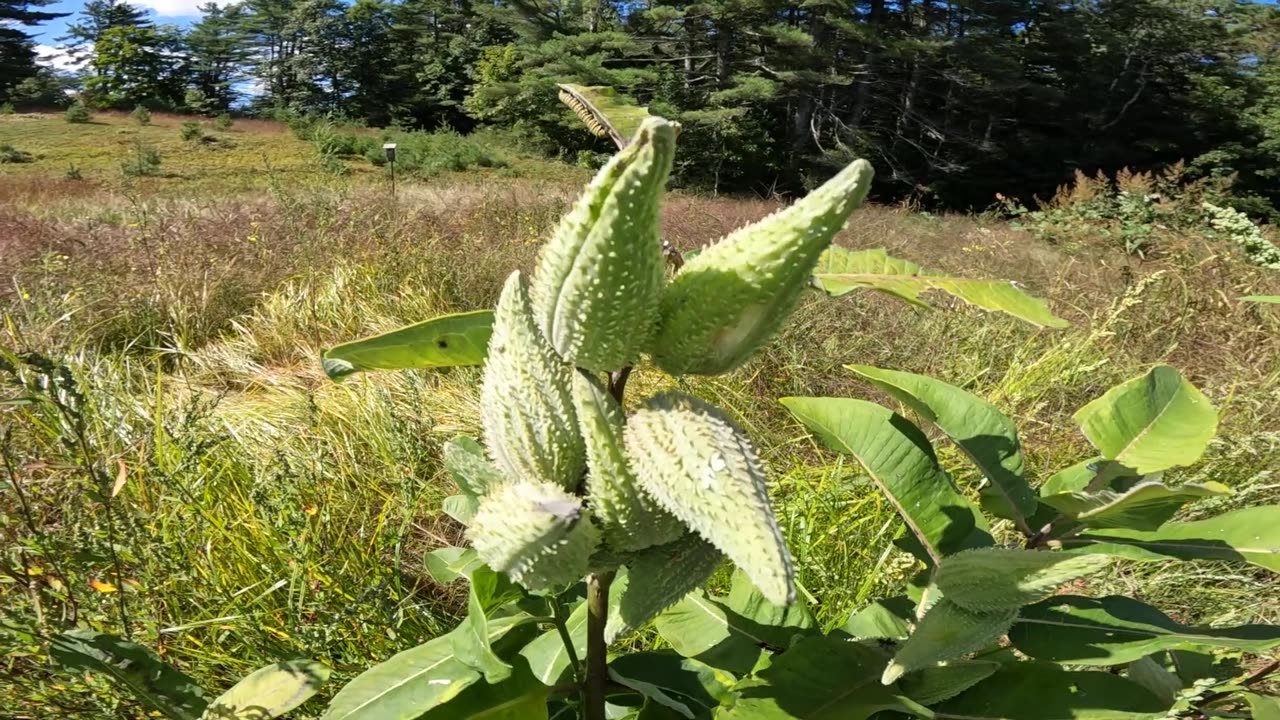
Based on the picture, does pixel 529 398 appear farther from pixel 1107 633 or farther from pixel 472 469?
pixel 1107 633

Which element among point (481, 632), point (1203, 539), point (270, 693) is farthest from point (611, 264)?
point (270, 693)

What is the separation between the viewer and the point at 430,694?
3.43 ft

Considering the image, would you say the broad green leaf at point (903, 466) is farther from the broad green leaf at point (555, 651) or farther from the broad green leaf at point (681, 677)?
the broad green leaf at point (555, 651)

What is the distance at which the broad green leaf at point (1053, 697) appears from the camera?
0.93 metres

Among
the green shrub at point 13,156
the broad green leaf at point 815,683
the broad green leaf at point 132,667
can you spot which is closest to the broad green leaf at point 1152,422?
the broad green leaf at point 815,683

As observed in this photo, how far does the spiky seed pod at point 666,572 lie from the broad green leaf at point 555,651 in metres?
0.51

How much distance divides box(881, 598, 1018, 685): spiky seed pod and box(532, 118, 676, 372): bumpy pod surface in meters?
0.49

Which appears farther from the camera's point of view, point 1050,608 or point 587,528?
point 1050,608

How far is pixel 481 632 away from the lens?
0.91 metres

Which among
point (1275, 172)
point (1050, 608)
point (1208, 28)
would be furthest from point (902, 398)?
point (1208, 28)

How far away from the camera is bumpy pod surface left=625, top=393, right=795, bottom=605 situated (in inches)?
22.3

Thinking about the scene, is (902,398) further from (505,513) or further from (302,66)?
(302,66)

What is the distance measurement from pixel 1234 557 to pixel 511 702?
3.12ft

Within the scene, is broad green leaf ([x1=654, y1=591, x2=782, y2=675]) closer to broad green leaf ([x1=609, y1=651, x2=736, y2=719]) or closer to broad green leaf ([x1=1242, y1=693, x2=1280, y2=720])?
broad green leaf ([x1=609, y1=651, x2=736, y2=719])
